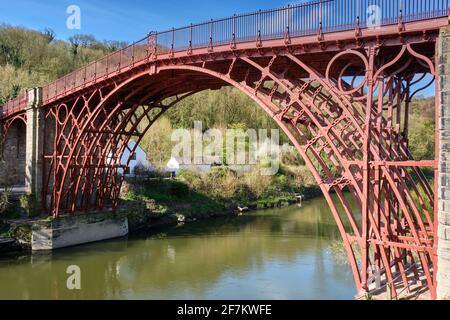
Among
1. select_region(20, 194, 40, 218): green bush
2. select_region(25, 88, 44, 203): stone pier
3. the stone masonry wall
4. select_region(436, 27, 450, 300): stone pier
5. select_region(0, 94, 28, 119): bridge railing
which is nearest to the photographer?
select_region(436, 27, 450, 300): stone pier

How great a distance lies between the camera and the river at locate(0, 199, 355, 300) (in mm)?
14398

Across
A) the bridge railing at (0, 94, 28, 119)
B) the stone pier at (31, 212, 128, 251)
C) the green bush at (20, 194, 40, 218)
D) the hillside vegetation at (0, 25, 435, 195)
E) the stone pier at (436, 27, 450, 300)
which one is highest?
the hillside vegetation at (0, 25, 435, 195)

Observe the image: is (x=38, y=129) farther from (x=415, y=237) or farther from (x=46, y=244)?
(x=415, y=237)

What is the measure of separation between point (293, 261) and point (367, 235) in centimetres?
937

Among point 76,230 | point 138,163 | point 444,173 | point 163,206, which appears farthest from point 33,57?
point 444,173

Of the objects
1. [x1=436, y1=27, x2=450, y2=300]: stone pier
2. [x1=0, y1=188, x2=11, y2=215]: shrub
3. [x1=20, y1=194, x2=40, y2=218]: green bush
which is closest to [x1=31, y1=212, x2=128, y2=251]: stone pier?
[x1=20, y1=194, x2=40, y2=218]: green bush

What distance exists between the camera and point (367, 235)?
892 centimetres

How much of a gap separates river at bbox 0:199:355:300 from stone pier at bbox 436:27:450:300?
5.96 m

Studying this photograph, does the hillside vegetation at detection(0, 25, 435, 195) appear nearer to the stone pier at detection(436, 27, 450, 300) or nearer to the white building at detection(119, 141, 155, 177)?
Result: the white building at detection(119, 141, 155, 177)

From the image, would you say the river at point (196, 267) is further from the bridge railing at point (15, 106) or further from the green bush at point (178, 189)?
the bridge railing at point (15, 106)

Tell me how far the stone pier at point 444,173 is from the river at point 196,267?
596 centimetres

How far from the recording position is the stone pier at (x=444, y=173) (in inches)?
299

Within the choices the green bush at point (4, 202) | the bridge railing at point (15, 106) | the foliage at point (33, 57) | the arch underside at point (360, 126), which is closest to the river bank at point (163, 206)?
the green bush at point (4, 202)
